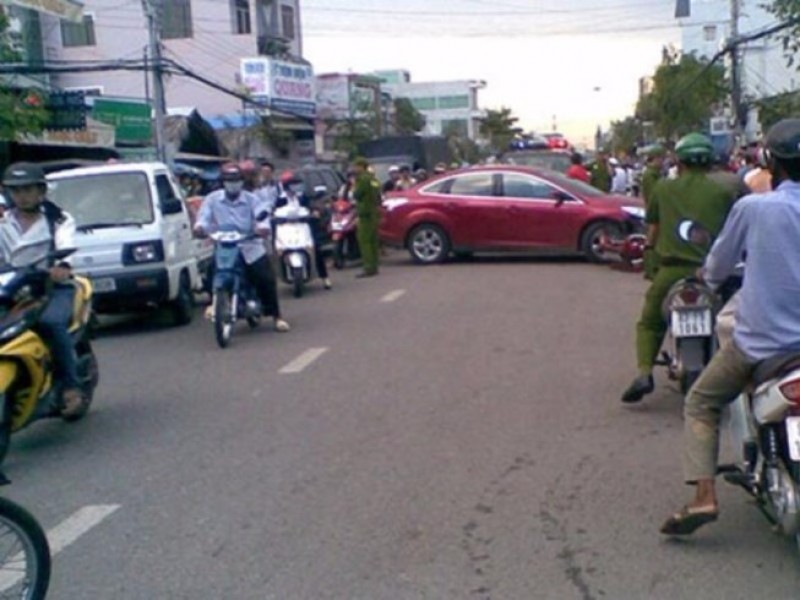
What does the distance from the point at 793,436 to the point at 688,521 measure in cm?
82

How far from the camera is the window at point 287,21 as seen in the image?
200 ft

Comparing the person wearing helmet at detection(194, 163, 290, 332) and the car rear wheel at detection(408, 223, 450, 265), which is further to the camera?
the car rear wheel at detection(408, 223, 450, 265)

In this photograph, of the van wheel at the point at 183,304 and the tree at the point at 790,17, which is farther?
the tree at the point at 790,17

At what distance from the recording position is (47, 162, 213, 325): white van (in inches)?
570

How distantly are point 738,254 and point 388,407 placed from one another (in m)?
4.06

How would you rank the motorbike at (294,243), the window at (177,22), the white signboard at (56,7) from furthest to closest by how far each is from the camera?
1. the window at (177,22)
2. the white signboard at (56,7)
3. the motorbike at (294,243)

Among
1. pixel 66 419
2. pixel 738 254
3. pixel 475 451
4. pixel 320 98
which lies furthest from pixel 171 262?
pixel 320 98

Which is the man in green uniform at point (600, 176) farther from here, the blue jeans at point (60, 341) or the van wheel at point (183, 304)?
the blue jeans at point (60, 341)

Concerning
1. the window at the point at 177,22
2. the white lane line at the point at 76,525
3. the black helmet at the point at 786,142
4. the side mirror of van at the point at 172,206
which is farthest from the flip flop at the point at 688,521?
the window at the point at 177,22

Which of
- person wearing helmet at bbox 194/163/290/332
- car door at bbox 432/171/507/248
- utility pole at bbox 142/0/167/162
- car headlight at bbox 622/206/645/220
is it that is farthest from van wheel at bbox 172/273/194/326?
utility pole at bbox 142/0/167/162

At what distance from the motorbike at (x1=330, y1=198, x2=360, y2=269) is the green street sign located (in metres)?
14.2

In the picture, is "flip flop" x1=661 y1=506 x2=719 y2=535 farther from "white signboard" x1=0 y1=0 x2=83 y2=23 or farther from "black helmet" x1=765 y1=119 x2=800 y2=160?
"white signboard" x1=0 y1=0 x2=83 y2=23

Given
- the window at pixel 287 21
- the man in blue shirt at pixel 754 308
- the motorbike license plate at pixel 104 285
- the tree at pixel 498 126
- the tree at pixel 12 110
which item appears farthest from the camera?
the tree at pixel 498 126

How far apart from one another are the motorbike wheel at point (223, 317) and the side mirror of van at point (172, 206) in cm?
231
